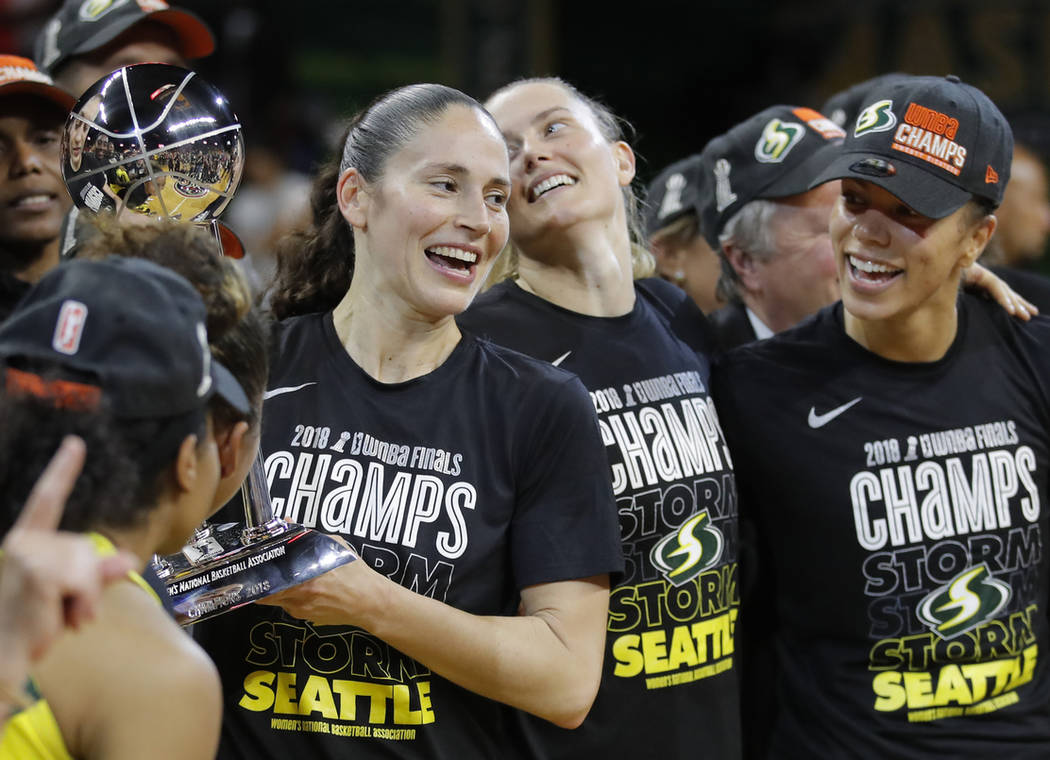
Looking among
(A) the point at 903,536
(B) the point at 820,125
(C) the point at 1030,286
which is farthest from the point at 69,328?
(C) the point at 1030,286

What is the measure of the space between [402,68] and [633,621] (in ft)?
28.6

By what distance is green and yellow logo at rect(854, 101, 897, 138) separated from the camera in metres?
2.79

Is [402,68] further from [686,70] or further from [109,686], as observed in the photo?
[109,686]

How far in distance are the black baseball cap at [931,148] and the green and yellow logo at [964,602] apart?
30.2 inches

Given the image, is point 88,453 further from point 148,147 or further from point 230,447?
point 148,147

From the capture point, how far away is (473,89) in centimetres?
998

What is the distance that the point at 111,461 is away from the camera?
4.74ft

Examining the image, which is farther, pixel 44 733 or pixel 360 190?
pixel 360 190

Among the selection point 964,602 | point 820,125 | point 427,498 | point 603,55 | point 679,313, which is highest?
point 603,55

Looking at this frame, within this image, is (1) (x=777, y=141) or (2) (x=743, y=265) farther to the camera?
(2) (x=743, y=265)

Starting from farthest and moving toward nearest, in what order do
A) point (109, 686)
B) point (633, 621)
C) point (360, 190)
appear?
point (633, 621)
point (360, 190)
point (109, 686)

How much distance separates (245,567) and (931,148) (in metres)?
1.70

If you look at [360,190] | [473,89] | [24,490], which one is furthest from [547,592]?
[473,89]

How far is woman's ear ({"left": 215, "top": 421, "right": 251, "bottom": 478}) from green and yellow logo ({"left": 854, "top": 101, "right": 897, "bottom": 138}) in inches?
67.0
